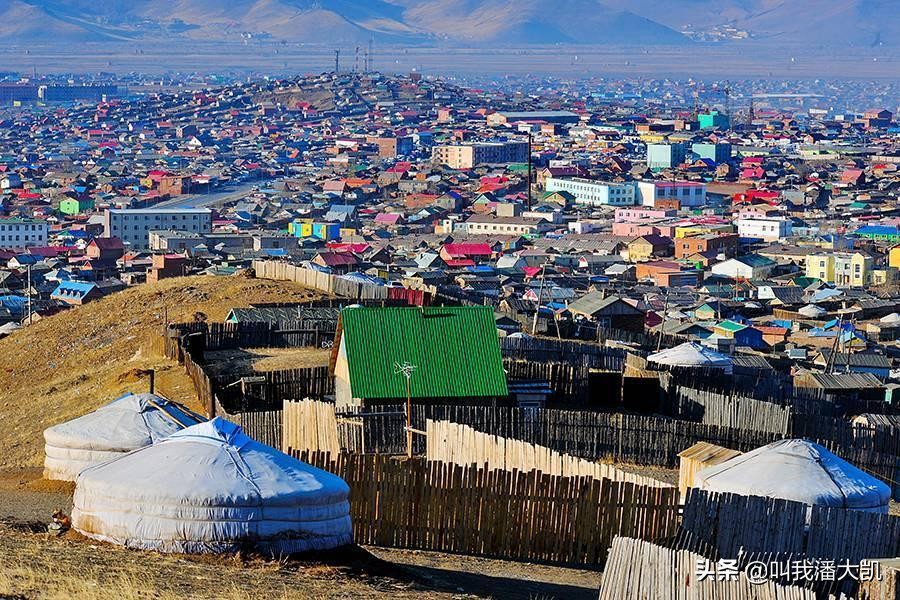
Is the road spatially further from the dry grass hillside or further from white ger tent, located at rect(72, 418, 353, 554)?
white ger tent, located at rect(72, 418, 353, 554)

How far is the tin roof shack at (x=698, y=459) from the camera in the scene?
485 inches

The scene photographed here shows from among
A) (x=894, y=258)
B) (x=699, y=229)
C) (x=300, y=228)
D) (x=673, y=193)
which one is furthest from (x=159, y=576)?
(x=673, y=193)

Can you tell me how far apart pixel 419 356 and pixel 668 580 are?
24.0 ft

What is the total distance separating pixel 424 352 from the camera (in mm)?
15352

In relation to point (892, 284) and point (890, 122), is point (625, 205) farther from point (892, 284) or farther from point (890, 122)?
point (890, 122)

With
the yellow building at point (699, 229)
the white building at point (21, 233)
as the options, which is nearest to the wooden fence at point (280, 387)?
the yellow building at point (699, 229)

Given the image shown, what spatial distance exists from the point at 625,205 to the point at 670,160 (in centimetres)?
2081

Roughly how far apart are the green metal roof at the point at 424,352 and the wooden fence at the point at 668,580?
679cm

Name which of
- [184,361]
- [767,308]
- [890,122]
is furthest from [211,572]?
[890,122]

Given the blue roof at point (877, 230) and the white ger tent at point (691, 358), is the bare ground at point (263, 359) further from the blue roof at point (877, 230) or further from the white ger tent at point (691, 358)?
the blue roof at point (877, 230)

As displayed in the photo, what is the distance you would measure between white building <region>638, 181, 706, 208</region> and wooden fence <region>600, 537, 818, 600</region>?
235 ft

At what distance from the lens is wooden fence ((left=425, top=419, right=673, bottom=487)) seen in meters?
11.1

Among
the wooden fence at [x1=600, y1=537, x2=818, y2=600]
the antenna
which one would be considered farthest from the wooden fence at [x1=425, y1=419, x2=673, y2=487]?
the wooden fence at [x1=600, y1=537, x2=818, y2=600]

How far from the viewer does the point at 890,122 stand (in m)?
140
